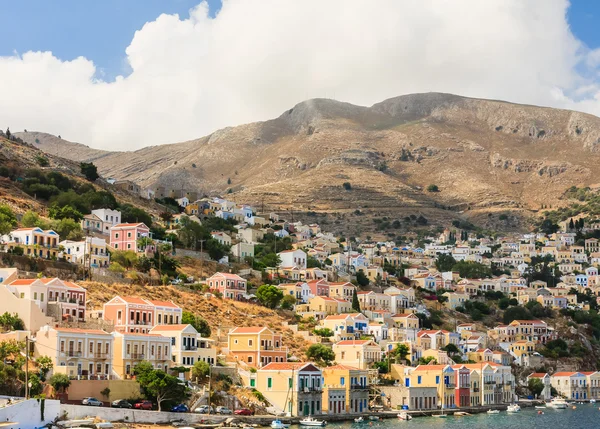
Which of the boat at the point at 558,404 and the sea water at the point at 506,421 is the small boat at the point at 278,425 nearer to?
the sea water at the point at 506,421

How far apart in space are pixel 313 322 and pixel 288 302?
4.52 meters

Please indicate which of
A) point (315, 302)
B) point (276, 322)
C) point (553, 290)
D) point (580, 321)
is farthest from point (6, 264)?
point (553, 290)

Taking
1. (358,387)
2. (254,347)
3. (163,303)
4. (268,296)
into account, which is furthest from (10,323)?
(268,296)

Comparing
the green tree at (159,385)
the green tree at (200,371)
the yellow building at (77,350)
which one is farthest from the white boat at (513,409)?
the yellow building at (77,350)

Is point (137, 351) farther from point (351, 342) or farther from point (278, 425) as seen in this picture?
point (351, 342)

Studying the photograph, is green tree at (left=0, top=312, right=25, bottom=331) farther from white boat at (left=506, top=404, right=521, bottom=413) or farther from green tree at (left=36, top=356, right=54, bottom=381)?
white boat at (left=506, top=404, right=521, bottom=413)

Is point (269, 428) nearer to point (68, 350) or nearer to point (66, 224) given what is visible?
point (68, 350)

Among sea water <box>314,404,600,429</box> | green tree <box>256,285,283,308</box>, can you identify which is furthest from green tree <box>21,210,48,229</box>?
sea water <box>314,404,600,429</box>

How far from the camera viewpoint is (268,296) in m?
101

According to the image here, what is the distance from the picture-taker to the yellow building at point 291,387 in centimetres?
7444

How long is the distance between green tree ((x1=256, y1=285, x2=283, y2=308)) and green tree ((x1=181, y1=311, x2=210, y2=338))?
1701cm

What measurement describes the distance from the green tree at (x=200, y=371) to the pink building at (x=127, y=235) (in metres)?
33.8

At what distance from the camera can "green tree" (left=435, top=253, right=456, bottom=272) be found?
16438cm

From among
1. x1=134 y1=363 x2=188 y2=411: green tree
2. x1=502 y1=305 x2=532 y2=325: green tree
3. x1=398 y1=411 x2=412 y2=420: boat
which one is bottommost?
x1=398 y1=411 x2=412 y2=420: boat
